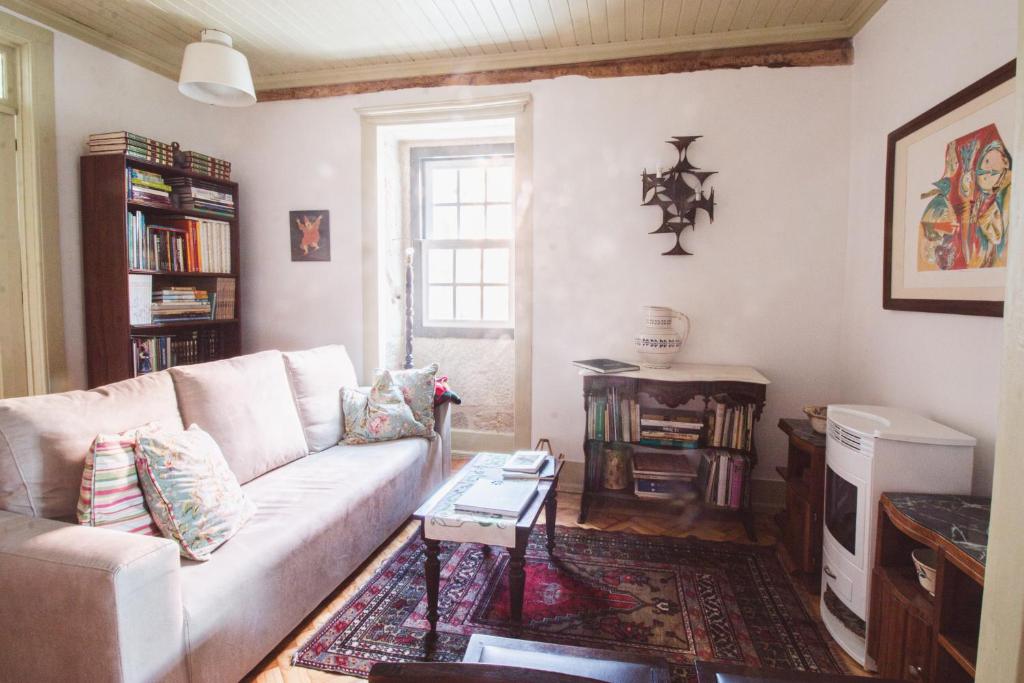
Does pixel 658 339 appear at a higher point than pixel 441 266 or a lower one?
lower

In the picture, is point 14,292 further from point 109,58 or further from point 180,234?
point 109,58

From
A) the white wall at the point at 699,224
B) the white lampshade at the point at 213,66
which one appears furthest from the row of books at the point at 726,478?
the white lampshade at the point at 213,66

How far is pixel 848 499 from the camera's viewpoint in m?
2.05

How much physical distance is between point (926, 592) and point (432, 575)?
65.3 inches

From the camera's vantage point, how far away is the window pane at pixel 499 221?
4258 mm

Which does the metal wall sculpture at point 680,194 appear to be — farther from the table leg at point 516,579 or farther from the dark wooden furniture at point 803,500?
the table leg at point 516,579

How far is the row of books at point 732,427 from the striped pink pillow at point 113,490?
8.56 ft

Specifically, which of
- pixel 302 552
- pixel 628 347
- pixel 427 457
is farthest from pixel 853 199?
pixel 302 552

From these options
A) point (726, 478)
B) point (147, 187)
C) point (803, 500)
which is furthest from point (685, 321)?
point (147, 187)

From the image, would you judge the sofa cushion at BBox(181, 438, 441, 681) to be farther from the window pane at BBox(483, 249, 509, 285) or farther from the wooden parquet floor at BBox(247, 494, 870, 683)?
the window pane at BBox(483, 249, 509, 285)

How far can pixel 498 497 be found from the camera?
216cm

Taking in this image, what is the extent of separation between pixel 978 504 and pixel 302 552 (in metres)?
2.33

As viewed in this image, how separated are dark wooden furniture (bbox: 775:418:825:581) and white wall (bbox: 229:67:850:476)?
654 millimetres

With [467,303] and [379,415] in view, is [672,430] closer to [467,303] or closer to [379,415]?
[379,415]
